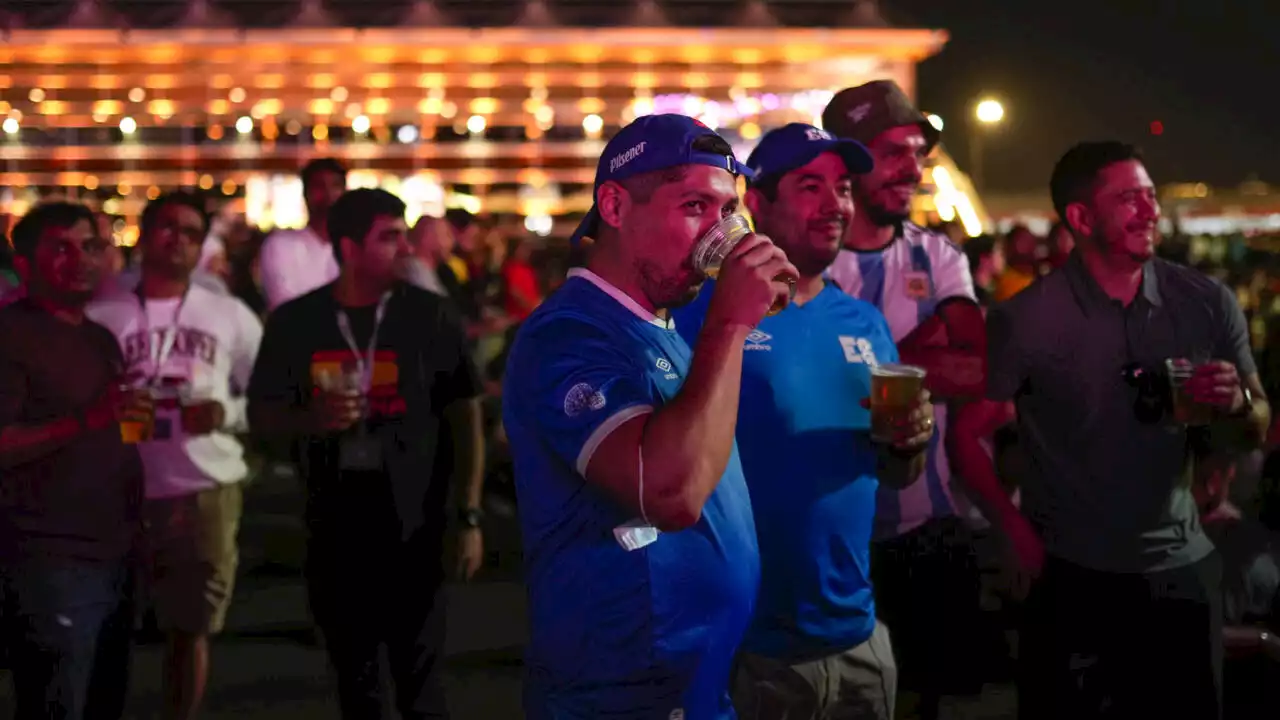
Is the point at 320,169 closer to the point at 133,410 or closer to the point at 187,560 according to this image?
the point at 187,560

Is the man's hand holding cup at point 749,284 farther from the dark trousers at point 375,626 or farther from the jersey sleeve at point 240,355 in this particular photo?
the jersey sleeve at point 240,355

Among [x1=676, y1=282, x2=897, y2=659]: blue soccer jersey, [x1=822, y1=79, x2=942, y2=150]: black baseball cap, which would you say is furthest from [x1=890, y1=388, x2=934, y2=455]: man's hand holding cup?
[x1=822, y1=79, x2=942, y2=150]: black baseball cap

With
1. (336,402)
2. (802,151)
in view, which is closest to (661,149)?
(802,151)

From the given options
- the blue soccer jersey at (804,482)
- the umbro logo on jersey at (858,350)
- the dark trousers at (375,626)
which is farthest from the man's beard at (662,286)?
the dark trousers at (375,626)

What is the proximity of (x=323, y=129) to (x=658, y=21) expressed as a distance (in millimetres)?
20471

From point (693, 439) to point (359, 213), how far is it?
301 centimetres

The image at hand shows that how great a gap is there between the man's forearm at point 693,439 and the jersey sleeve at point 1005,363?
→ 2.09 metres

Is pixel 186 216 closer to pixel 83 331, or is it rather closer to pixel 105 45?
pixel 83 331

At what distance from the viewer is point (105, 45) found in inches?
3196

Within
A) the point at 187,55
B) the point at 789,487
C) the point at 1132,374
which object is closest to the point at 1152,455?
the point at 1132,374

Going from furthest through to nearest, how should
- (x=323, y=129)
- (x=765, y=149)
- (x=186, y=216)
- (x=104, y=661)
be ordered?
(x=323, y=129) → (x=186, y=216) → (x=104, y=661) → (x=765, y=149)

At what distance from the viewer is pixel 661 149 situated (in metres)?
2.53

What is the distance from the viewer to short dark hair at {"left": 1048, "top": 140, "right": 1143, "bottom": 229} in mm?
4258

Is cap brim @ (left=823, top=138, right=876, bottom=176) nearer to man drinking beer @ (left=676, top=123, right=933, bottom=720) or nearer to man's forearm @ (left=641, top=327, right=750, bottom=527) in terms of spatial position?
man drinking beer @ (left=676, top=123, right=933, bottom=720)
